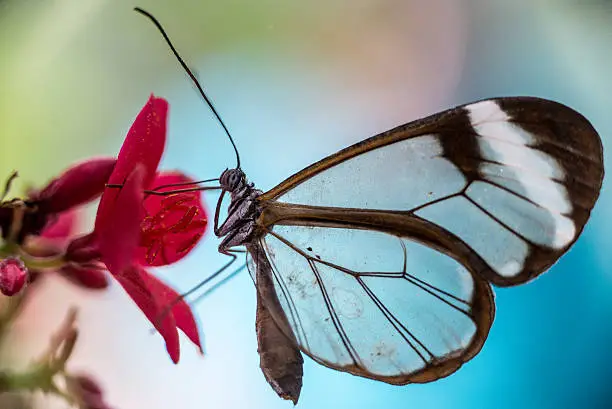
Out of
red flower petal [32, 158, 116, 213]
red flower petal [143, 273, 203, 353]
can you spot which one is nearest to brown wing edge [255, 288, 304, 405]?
red flower petal [143, 273, 203, 353]

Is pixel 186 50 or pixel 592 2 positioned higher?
pixel 592 2

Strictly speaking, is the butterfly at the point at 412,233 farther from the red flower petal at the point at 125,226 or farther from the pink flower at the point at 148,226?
the red flower petal at the point at 125,226

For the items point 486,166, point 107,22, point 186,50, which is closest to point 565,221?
point 486,166

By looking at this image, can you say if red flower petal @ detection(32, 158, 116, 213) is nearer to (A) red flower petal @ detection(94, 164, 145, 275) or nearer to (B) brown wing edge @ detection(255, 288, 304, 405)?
(A) red flower petal @ detection(94, 164, 145, 275)

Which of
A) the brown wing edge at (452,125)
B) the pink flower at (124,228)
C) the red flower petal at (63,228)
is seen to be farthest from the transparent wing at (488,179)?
the red flower petal at (63,228)

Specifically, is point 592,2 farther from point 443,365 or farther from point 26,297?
point 26,297

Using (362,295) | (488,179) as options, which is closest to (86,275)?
(362,295)
